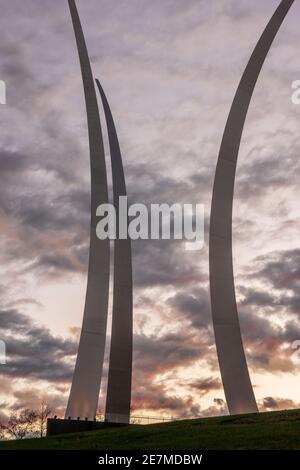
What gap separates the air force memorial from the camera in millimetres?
35000

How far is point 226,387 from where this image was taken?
3472cm

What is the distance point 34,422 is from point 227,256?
71.1m

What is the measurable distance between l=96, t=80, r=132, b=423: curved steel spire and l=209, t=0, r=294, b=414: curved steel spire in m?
9.83

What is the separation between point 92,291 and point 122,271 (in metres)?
3.80

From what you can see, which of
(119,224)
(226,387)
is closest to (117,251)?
(119,224)

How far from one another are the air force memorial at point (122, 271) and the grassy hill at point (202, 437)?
5.38 metres

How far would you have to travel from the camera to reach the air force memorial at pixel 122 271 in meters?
35.0

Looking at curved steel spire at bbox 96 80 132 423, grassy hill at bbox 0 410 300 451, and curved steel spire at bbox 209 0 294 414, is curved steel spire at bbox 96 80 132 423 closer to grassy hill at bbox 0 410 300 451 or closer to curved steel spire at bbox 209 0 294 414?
curved steel spire at bbox 209 0 294 414

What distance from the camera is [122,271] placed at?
4509 cm
